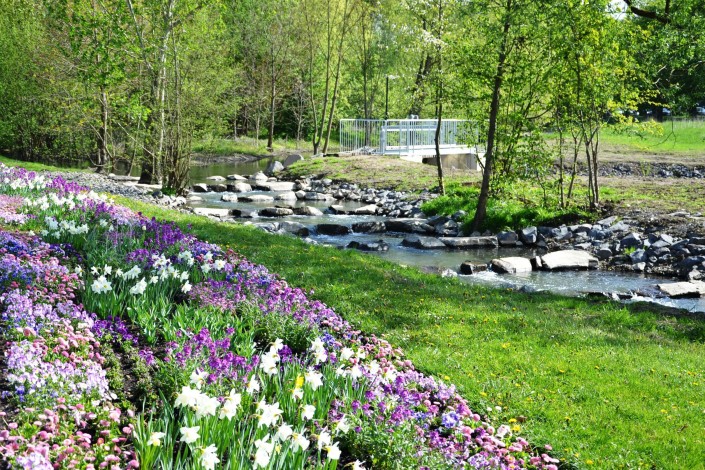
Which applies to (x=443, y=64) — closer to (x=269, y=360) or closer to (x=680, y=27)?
(x=680, y=27)

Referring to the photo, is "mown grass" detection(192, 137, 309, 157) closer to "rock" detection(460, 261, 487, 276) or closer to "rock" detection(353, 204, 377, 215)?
"rock" detection(353, 204, 377, 215)

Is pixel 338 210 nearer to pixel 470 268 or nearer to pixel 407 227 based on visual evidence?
pixel 407 227

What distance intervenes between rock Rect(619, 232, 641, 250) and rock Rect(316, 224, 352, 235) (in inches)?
257

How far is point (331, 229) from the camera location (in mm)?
17281

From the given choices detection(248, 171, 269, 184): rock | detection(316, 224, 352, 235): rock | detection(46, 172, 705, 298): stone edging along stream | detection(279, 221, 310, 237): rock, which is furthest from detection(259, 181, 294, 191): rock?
detection(316, 224, 352, 235): rock

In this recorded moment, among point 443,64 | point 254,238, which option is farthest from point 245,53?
point 254,238

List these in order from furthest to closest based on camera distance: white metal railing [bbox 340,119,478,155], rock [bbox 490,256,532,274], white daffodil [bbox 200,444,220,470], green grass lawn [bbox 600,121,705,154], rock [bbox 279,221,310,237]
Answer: green grass lawn [bbox 600,121,705,154]
white metal railing [bbox 340,119,478,155]
rock [bbox 279,221,310,237]
rock [bbox 490,256,532,274]
white daffodil [bbox 200,444,220,470]

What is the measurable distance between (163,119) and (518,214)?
9.94 metres

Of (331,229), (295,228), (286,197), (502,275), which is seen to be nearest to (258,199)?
(286,197)

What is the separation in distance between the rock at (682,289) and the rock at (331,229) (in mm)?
8050

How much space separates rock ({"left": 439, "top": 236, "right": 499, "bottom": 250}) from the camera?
15586mm

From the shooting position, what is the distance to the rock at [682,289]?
1097 centimetres

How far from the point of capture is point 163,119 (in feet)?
62.8

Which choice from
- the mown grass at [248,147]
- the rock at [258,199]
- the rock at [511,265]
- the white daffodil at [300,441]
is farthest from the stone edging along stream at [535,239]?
the mown grass at [248,147]
